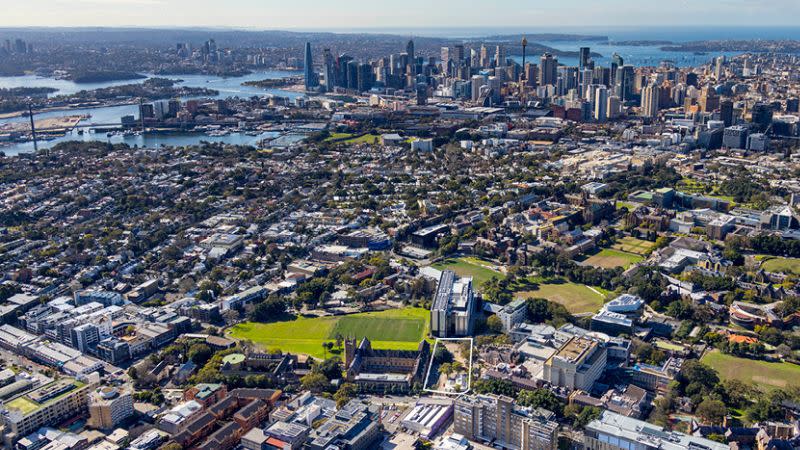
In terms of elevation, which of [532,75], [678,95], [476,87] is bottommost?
[678,95]

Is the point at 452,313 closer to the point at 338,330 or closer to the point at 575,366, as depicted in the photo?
the point at 338,330

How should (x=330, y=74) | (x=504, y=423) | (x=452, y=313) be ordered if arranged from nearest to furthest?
(x=504, y=423) < (x=452, y=313) < (x=330, y=74)

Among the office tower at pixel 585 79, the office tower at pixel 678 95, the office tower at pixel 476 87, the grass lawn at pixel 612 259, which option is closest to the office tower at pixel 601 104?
the office tower at pixel 585 79

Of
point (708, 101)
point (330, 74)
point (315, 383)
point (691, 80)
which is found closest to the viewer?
point (315, 383)

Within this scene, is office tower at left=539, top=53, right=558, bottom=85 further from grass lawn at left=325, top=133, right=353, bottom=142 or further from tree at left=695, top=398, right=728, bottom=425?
tree at left=695, top=398, right=728, bottom=425

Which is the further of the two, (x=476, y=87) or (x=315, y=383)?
(x=476, y=87)

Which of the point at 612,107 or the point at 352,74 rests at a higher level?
the point at 352,74

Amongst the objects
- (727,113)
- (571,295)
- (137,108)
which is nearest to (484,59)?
(137,108)

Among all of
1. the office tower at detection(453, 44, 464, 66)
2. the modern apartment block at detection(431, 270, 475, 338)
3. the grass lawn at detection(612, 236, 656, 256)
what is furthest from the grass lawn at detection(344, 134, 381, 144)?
the office tower at detection(453, 44, 464, 66)
